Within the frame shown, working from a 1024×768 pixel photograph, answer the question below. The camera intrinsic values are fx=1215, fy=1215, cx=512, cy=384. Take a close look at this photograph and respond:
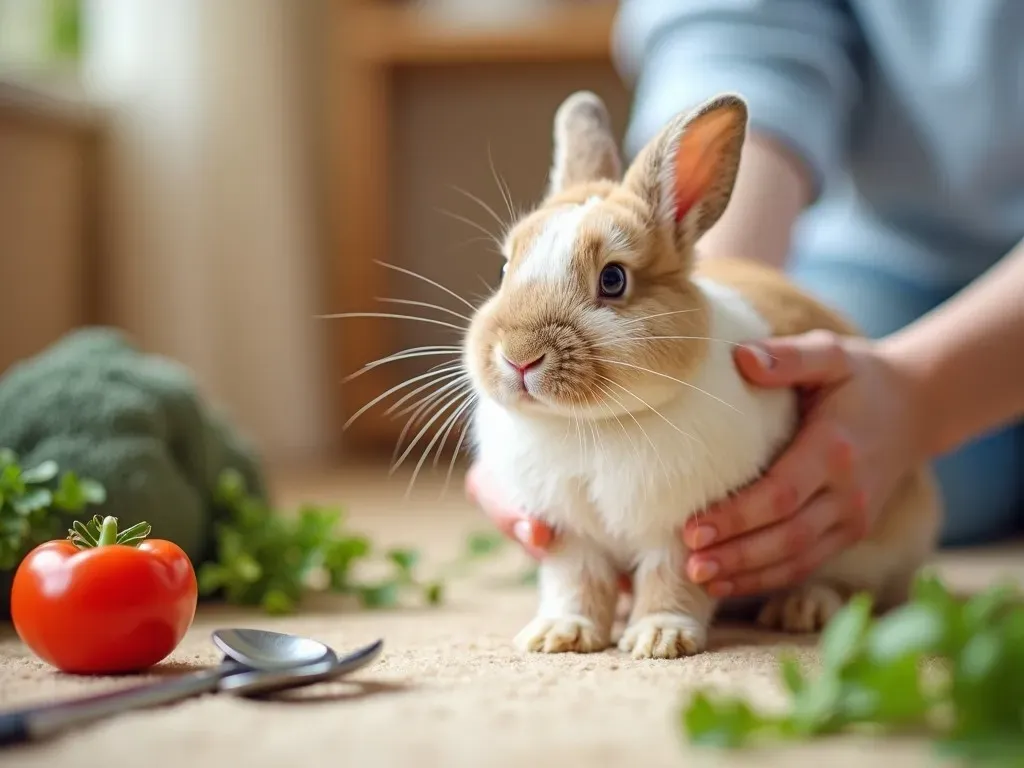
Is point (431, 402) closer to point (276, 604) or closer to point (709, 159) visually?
point (276, 604)

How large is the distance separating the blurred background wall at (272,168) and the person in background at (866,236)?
122cm

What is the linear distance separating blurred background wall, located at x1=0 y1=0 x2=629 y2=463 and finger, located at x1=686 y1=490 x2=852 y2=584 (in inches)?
73.5

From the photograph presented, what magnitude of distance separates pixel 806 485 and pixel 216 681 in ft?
1.82

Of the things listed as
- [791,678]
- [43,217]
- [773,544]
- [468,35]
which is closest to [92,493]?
[773,544]

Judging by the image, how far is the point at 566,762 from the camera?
2.28 ft

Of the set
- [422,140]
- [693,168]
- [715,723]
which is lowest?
[715,723]

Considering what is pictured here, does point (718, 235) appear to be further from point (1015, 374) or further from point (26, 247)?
point (26, 247)

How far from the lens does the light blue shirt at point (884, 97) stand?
5.14 feet

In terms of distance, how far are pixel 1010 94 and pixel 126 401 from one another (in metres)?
1.23

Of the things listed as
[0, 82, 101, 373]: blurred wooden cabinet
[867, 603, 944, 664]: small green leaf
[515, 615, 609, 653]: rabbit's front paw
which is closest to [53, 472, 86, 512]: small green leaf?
[515, 615, 609, 653]: rabbit's front paw

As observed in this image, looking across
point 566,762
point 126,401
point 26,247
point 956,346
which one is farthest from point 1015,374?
point 26,247

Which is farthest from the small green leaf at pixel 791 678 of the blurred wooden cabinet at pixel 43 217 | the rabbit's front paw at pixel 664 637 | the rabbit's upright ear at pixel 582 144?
the blurred wooden cabinet at pixel 43 217

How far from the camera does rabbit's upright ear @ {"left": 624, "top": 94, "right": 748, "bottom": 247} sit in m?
1.05

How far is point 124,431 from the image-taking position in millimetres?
1367
